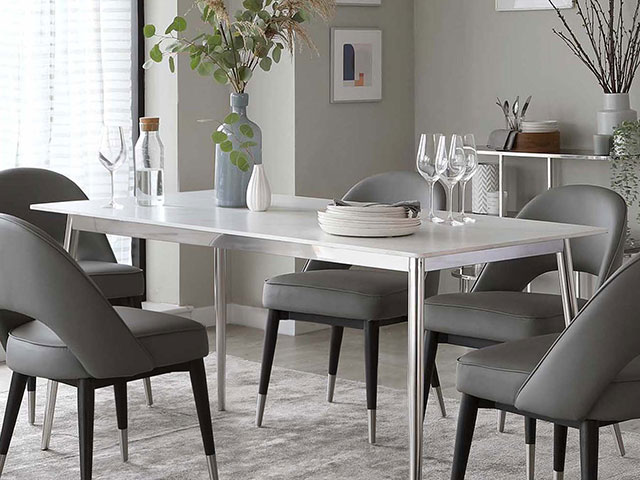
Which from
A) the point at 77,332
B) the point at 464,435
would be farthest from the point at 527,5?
the point at 77,332

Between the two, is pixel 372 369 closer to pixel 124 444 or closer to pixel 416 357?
pixel 124 444

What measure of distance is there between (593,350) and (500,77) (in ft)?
11.4

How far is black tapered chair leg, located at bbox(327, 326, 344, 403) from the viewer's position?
14.2 ft

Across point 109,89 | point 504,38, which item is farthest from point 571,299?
point 109,89

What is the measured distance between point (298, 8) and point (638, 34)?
83.7 inches

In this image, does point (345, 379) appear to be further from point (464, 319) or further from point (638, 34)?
point (638, 34)

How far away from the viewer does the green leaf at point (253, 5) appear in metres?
3.73

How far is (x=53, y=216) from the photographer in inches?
169

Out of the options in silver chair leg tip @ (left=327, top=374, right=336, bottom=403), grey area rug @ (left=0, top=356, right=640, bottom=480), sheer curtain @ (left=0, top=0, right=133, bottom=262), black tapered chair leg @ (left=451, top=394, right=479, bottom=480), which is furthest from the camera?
sheer curtain @ (left=0, top=0, right=133, bottom=262)

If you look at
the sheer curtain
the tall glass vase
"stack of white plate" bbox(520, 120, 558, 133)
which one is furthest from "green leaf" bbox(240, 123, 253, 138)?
"stack of white plate" bbox(520, 120, 558, 133)

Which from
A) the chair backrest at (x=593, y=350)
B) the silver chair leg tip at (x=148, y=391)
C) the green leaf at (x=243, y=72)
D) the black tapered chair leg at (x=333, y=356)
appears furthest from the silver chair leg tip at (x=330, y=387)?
the chair backrest at (x=593, y=350)

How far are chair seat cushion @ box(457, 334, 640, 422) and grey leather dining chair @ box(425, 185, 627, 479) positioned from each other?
1.68ft

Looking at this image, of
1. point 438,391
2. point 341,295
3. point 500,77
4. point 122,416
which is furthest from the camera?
point 500,77

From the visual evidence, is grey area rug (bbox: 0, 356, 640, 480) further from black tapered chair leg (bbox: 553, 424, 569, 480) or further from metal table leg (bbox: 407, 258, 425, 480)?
metal table leg (bbox: 407, 258, 425, 480)
